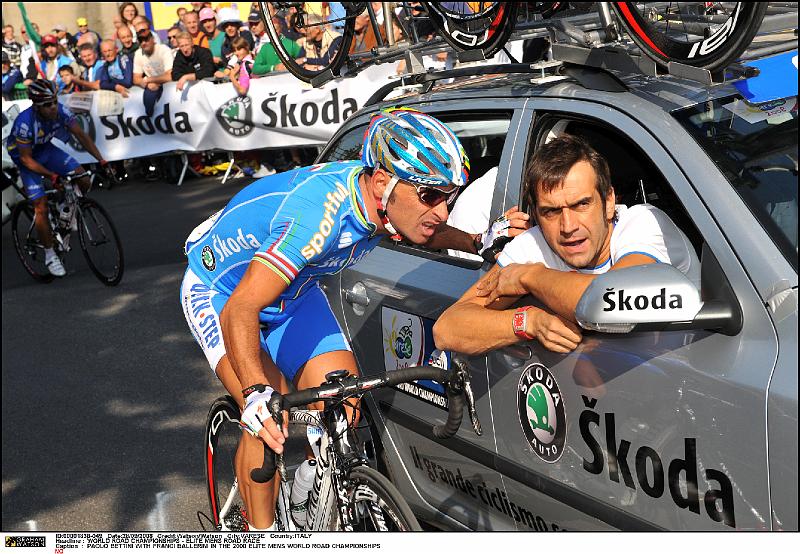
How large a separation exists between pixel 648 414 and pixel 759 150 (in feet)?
2.98

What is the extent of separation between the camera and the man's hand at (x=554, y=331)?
10.7 ft

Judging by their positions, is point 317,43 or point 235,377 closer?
point 235,377

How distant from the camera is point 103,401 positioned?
725 centimetres

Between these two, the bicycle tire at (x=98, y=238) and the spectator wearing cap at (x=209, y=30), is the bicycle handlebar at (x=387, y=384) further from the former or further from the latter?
the spectator wearing cap at (x=209, y=30)

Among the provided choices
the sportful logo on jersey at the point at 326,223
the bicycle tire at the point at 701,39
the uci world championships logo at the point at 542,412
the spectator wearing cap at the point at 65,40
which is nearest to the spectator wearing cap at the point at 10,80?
the spectator wearing cap at the point at 65,40

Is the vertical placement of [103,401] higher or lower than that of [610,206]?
lower

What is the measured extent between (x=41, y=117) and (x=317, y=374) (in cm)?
801

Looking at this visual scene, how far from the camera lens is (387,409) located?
4.63 meters

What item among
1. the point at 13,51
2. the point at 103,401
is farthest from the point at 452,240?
the point at 13,51

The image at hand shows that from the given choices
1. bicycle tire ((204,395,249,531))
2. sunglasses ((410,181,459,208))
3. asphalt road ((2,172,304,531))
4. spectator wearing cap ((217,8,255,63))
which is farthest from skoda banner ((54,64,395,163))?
sunglasses ((410,181,459,208))

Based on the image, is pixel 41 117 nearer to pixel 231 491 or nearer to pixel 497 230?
pixel 231 491

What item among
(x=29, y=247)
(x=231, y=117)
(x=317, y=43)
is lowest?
(x=29, y=247)

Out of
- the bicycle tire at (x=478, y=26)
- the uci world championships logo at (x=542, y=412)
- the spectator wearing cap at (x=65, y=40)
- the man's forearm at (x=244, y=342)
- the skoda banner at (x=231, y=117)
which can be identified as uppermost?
the bicycle tire at (x=478, y=26)

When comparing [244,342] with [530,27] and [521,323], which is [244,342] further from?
[530,27]
